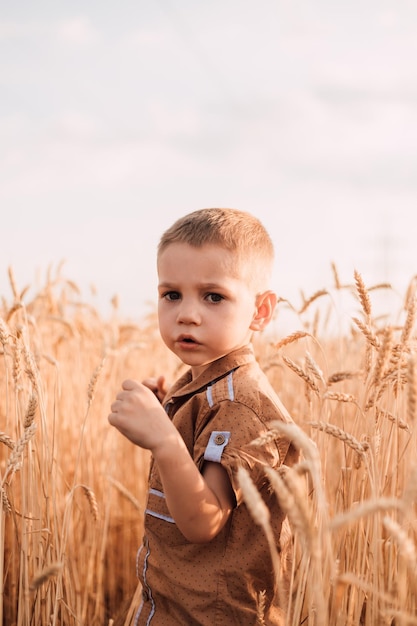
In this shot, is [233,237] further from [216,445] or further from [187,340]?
[216,445]

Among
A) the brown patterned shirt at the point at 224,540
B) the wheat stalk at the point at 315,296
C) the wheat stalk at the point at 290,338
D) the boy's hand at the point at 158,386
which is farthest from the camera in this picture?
the wheat stalk at the point at 315,296

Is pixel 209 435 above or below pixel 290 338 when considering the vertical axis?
Answer: below

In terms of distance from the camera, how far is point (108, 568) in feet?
9.45

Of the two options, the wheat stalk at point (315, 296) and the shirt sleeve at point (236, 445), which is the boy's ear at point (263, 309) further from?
the wheat stalk at point (315, 296)

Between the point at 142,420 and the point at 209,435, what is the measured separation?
20 centimetres

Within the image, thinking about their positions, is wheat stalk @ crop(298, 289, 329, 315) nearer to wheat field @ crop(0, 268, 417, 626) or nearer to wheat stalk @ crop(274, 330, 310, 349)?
wheat field @ crop(0, 268, 417, 626)

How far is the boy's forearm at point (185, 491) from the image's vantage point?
4.39 feet

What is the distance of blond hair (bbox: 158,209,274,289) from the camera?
1623 millimetres

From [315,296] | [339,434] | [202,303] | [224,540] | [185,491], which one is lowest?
[224,540]

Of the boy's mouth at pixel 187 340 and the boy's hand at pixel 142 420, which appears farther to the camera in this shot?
the boy's mouth at pixel 187 340

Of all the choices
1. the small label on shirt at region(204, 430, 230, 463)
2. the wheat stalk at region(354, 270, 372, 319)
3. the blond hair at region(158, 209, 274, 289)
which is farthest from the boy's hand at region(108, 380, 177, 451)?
the wheat stalk at region(354, 270, 372, 319)

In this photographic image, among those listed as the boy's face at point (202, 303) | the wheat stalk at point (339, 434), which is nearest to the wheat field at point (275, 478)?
the wheat stalk at point (339, 434)

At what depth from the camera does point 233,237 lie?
165cm

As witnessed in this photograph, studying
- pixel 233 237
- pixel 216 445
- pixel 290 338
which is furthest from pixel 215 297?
pixel 216 445
